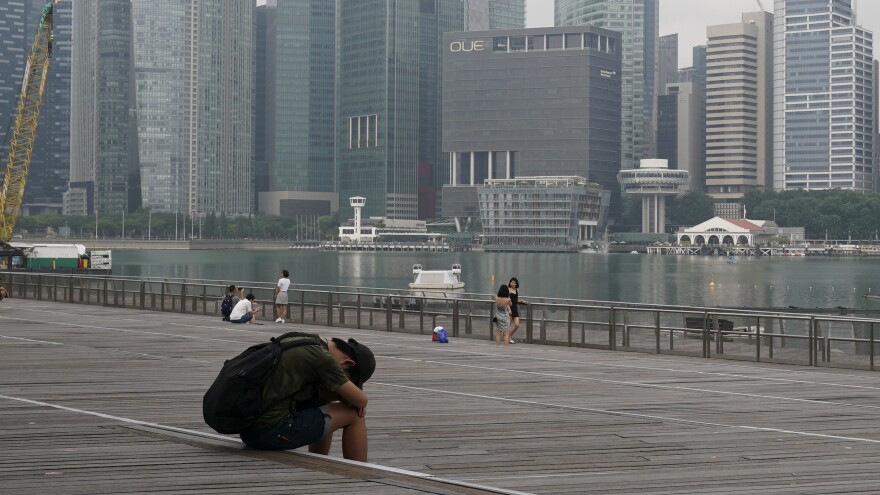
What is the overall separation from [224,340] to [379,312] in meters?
7.85

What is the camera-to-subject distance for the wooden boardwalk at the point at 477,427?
10914mm

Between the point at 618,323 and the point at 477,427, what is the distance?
15506 mm

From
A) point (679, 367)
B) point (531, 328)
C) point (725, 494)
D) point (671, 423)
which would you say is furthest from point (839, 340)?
point (725, 494)

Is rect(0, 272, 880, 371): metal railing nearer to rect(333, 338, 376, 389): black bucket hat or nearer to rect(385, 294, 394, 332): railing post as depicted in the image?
rect(385, 294, 394, 332): railing post

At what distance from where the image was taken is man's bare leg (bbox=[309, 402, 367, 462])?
38.4ft

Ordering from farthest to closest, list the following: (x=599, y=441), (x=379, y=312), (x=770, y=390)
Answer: (x=379, y=312), (x=770, y=390), (x=599, y=441)

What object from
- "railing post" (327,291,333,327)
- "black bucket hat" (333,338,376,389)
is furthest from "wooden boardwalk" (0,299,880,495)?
"railing post" (327,291,333,327)

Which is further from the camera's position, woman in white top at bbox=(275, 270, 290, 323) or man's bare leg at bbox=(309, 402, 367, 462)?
woman in white top at bbox=(275, 270, 290, 323)

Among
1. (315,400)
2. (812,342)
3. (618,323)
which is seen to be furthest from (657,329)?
(315,400)

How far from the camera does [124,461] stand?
451 inches

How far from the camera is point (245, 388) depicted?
37.0 ft

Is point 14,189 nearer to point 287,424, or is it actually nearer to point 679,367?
point 679,367

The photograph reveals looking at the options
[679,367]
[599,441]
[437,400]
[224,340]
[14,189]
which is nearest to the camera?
[599,441]

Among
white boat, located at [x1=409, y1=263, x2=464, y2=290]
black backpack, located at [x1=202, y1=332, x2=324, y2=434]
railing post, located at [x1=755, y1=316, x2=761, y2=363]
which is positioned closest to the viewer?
black backpack, located at [x1=202, y1=332, x2=324, y2=434]
